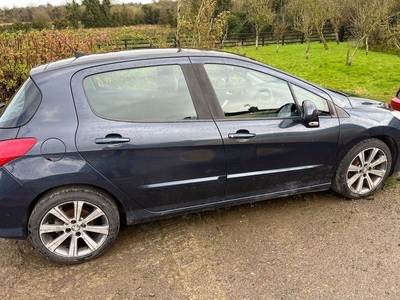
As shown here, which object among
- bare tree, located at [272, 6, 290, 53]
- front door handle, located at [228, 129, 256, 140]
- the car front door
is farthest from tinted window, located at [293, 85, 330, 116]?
bare tree, located at [272, 6, 290, 53]

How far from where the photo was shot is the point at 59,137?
7.98ft

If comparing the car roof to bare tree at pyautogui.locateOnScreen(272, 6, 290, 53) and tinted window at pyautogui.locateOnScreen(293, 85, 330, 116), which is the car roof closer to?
tinted window at pyautogui.locateOnScreen(293, 85, 330, 116)

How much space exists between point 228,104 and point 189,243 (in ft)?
4.22

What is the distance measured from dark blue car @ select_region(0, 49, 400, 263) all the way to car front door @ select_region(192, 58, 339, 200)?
11 mm

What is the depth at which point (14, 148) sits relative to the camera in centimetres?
238

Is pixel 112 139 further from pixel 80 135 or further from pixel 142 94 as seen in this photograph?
pixel 142 94

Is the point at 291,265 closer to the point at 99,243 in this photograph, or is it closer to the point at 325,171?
the point at 325,171

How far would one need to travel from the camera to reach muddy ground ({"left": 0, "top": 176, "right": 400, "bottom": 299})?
2375mm

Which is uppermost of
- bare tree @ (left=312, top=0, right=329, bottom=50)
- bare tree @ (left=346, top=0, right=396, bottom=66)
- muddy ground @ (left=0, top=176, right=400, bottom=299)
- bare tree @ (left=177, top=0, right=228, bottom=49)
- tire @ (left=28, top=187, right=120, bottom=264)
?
bare tree @ (left=312, top=0, right=329, bottom=50)

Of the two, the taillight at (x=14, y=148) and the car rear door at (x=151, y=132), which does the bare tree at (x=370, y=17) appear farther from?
the taillight at (x=14, y=148)

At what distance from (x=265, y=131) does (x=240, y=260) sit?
112 cm

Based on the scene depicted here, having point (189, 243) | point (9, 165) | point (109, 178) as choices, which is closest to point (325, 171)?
point (189, 243)

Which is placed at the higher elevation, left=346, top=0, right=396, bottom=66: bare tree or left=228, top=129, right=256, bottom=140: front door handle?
left=346, top=0, right=396, bottom=66: bare tree

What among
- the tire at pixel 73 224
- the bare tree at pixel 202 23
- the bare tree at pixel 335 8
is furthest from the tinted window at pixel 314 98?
the bare tree at pixel 335 8
